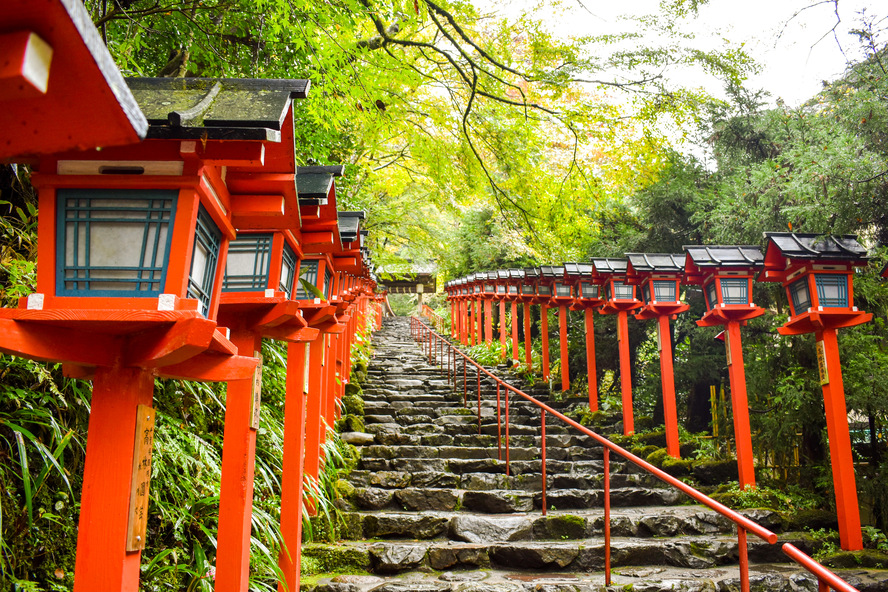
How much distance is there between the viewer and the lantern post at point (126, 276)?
1.75 metres

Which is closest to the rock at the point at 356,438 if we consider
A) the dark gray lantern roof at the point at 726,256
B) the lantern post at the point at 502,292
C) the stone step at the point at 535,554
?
the stone step at the point at 535,554

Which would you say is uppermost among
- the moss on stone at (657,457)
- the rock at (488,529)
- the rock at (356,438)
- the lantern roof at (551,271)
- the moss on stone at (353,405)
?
the lantern roof at (551,271)

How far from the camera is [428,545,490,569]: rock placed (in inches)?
194

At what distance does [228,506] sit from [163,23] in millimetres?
4119

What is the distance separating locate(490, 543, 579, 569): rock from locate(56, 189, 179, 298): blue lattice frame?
4232 millimetres

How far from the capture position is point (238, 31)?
5.63m

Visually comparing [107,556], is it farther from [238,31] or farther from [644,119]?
[644,119]

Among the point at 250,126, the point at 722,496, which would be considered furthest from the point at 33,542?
the point at 722,496

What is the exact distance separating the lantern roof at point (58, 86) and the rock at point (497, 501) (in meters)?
5.70

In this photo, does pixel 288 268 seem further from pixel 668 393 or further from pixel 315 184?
pixel 668 393

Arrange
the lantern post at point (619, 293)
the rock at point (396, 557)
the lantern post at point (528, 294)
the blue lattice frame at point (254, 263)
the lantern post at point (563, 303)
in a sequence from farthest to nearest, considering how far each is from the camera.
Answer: the lantern post at point (528, 294), the lantern post at point (563, 303), the lantern post at point (619, 293), the rock at point (396, 557), the blue lattice frame at point (254, 263)

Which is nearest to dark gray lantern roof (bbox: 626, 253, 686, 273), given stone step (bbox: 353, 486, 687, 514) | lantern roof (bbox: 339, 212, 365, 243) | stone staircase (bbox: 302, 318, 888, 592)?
stone staircase (bbox: 302, 318, 888, 592)

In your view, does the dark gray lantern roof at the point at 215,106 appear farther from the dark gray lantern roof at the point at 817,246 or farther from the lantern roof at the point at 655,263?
the lantern roof at the point at 655,263

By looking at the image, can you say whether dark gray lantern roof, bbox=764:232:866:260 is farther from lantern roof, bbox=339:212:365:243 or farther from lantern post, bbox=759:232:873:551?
lantern roof, bbox=339:212:365:243
